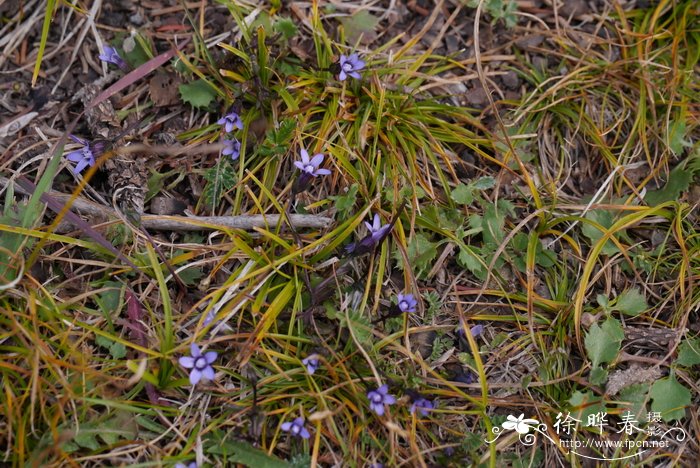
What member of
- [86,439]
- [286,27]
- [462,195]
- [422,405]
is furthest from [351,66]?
[86,439]

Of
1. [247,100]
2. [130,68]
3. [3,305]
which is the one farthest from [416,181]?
[3,305]

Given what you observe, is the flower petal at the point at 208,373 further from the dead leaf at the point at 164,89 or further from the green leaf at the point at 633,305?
the green leaf at the point at 633,305

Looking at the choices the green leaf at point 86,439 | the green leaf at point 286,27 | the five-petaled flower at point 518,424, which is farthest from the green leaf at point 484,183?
the green leaf at point 86,439

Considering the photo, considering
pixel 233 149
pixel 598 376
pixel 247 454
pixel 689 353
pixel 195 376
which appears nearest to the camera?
pixel 195 376

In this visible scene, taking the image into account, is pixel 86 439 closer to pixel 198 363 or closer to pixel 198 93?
pixel 198 363

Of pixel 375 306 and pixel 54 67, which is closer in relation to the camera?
pixel 375 306

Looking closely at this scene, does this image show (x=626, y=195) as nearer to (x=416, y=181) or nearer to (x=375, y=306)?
(x=416, y=181)

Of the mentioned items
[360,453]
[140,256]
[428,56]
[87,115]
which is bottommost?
[360,453]
